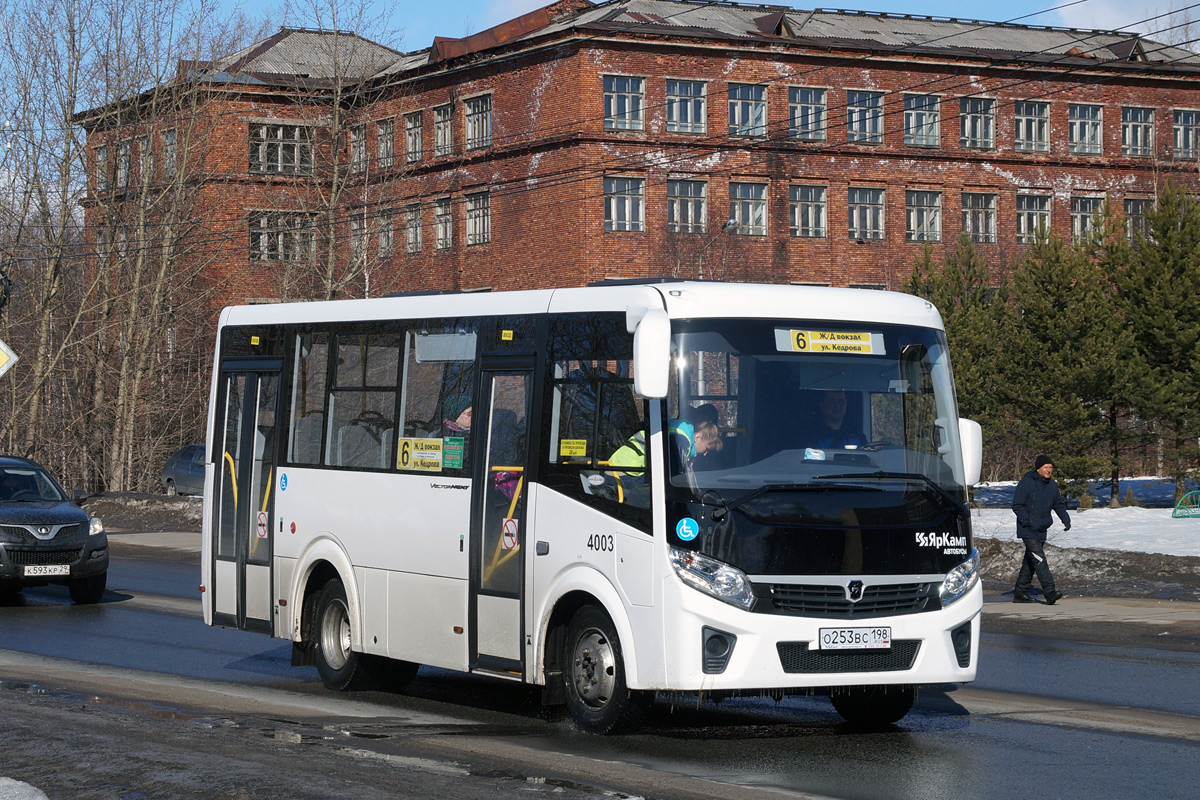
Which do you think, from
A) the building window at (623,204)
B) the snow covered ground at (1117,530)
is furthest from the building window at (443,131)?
the snow covered ground at (1117,530)

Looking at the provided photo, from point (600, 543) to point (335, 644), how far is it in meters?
3.47

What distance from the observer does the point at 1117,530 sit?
29.2 metres

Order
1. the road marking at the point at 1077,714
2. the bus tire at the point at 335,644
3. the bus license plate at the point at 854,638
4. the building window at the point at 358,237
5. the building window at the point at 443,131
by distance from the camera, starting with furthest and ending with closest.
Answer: the building window at the point at 443,131 < the building window at the point at 358,237 < the bus tire at the point at 335,644 < the road marking at the point at 1077,714 < the bus license plate at the point at 854,638

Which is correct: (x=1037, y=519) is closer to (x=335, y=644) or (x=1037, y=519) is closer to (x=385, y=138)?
(x=335, y=644)

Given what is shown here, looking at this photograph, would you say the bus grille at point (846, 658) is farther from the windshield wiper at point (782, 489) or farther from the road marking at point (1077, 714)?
the road marking at point (1077, 714)

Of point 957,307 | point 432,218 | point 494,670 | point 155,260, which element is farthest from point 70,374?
point 494,670

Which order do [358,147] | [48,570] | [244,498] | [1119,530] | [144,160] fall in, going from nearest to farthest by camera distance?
[244,498]
[48,570]
[1119,530]
[144,160]
[358,147]

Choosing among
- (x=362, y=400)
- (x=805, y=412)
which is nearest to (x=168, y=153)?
(x=362, y=400)

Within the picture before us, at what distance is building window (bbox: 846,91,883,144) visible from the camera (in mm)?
61062

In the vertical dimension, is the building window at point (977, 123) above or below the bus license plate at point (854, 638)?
above

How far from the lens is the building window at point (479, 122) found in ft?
199

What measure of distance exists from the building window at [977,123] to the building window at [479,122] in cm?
1849

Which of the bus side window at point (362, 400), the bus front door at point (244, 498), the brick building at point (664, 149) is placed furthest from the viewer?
the brick building at point (664, 149)

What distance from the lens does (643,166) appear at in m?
57.2
